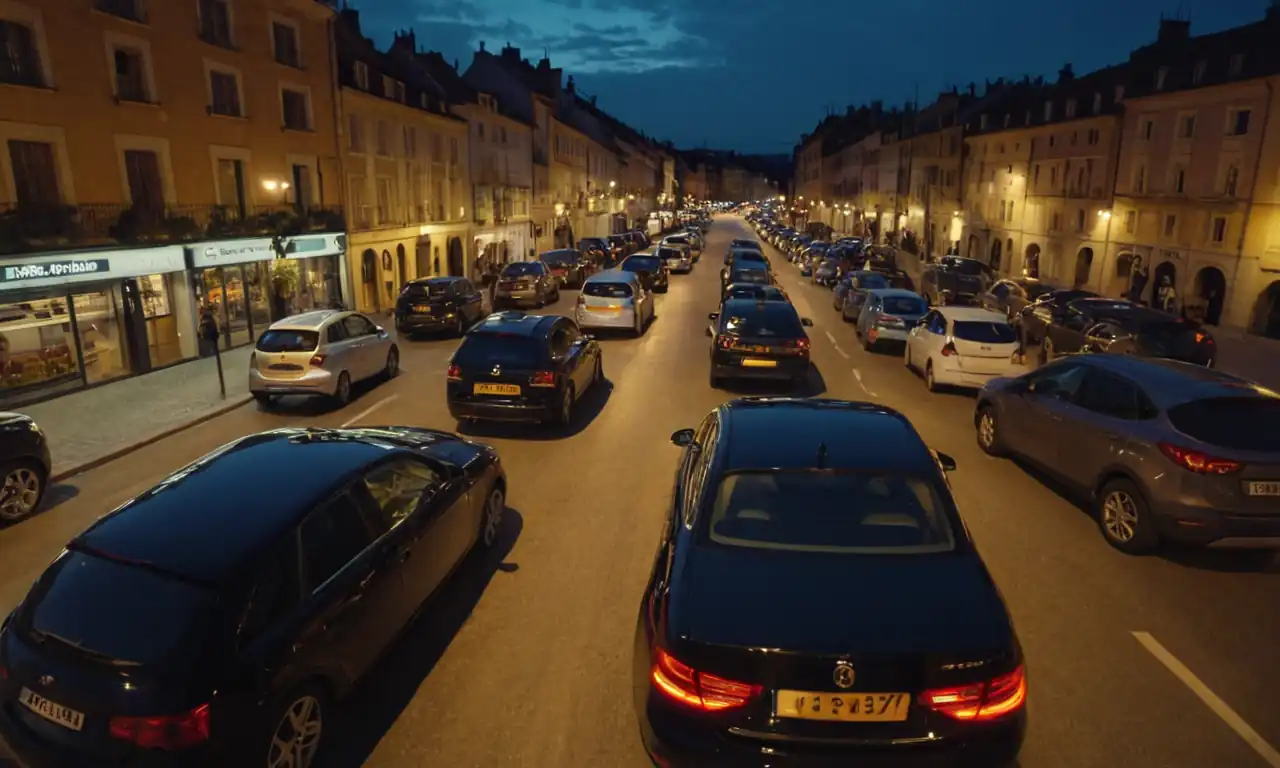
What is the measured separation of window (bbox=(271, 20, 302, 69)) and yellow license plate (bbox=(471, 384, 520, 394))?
1821 centimetres

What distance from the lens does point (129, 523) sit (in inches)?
178

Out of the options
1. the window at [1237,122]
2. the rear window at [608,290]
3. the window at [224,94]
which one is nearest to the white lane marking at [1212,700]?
the rear window at [608,290]

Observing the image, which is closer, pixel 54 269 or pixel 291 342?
pixel 291 342

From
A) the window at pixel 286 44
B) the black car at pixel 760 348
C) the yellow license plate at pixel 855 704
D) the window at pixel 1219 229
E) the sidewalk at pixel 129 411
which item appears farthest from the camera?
the window at pixel 1219 229

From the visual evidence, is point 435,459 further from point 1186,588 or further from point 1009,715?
point 1186,588

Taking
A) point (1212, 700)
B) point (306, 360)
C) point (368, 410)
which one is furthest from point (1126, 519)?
point (306, 360)

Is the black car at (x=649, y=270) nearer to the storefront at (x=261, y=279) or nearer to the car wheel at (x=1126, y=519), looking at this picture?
the storefront at (x=261, y=279)

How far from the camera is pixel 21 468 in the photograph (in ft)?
28.2

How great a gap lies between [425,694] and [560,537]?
9.00 feet

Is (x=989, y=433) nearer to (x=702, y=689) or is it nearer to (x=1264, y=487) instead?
(x=1264, y=487)

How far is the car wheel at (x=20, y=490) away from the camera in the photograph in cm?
841

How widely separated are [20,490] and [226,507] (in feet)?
19.7

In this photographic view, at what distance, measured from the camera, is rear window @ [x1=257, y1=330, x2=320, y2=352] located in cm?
1319

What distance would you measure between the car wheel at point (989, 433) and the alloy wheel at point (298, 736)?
905 cm
